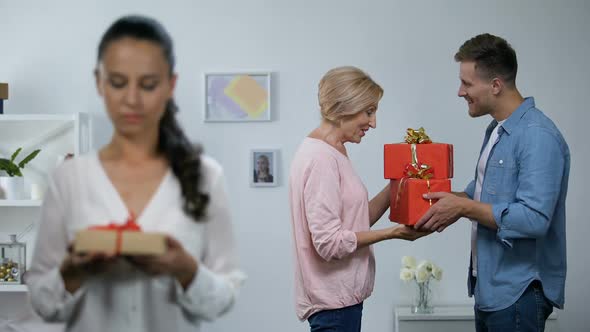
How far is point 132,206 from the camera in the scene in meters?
1.30

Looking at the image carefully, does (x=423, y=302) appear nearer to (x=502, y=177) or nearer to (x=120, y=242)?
(x=502, y=177)

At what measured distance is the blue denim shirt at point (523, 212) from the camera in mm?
2172

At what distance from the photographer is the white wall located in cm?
357

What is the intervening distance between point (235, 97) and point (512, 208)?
5.81ft

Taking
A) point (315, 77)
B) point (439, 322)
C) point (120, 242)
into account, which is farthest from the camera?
point (315, 77)

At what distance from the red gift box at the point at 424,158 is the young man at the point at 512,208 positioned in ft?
0.31

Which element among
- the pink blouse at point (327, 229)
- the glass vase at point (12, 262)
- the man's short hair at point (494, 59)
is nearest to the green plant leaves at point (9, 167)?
the glass vase at point (12, 262)

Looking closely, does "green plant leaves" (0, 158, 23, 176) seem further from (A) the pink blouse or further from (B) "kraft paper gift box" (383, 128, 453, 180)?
(B) "kraft paper gift box" (383, 128, 453, 180)

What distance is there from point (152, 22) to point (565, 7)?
273 centimetres

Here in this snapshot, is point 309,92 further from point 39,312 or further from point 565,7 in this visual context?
point 39,312

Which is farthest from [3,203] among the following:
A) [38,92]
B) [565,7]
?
[565,7]

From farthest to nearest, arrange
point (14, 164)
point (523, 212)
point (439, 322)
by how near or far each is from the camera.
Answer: point (14, 164) < point (439, 322) < point (523, 212)

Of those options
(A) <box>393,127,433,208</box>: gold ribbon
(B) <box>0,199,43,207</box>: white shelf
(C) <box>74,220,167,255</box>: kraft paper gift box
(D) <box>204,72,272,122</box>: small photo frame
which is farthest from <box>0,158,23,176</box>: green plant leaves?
(C) <box>74,220,167,255</box>: kraft paper gift box

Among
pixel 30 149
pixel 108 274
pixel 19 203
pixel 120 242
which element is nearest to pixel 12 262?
pixel 19 203
